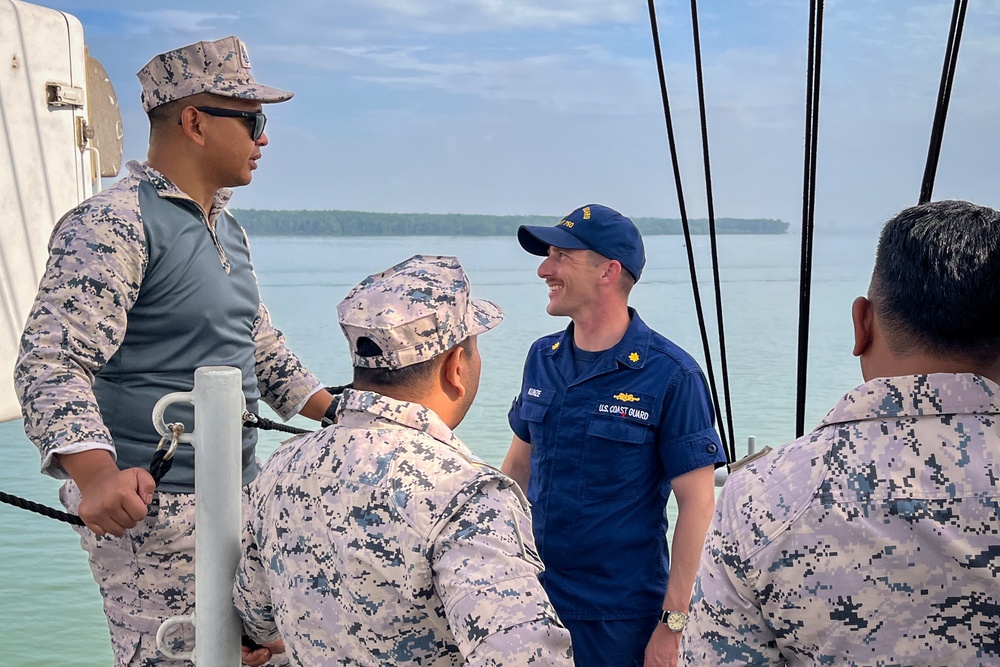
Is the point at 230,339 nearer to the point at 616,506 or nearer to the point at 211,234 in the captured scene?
the point at 211,234

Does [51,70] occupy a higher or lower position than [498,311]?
higher

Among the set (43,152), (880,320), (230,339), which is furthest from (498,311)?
(43,152)

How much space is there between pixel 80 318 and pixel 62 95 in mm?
1839

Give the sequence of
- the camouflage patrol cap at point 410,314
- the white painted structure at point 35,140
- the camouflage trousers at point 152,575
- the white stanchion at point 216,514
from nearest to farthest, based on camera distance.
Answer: the camouflage patrol cap at point 410,314 < the white stanchion at point 216,514 < the camouflage trousers at point 152,575 < the white painted structure at point 35,140

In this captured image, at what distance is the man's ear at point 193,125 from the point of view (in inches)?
77.8

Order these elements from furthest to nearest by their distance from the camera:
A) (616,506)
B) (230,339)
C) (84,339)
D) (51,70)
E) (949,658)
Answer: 1. (51,70)
2. (616,506)
3. (230,339)
4. (84,339)
5. (949,658)

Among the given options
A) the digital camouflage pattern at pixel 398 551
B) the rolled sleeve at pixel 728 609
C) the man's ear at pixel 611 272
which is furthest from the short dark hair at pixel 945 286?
the man's ear at pixel 611 272

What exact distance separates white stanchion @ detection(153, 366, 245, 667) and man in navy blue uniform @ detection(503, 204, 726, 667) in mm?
823

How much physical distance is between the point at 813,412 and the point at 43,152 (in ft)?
40.6

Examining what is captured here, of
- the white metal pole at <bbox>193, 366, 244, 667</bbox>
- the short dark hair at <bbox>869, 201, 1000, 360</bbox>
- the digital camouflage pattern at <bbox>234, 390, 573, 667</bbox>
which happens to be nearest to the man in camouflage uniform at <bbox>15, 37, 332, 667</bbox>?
the white metal pole at <bbox>193, 366, 244, 667</bbox>

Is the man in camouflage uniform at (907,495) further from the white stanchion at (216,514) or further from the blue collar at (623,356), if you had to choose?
the blue collar at (623,356)

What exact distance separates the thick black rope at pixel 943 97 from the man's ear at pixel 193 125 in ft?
4.34

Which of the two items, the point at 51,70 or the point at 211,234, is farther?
the point at 51,70

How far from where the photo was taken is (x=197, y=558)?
154cm
